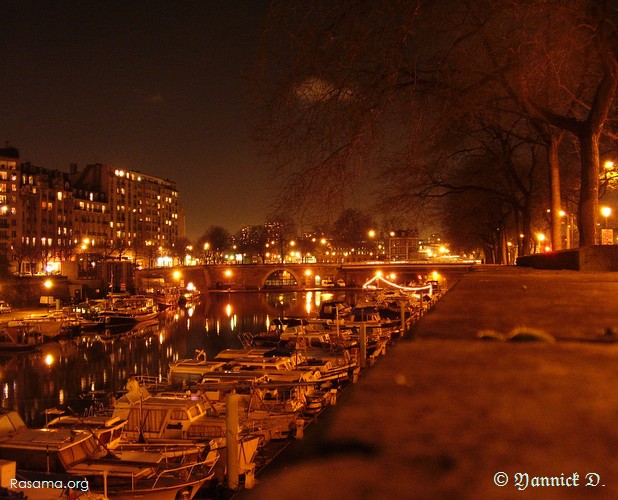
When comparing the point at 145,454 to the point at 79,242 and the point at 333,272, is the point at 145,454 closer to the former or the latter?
the point at 333,272

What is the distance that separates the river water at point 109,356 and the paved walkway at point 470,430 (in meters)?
29.7

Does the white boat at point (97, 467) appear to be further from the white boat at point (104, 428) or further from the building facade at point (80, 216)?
the building facade at point (80, 216)

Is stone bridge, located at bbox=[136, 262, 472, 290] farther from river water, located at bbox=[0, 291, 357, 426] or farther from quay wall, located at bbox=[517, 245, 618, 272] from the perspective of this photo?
quay wall, located at bbox=[517, 245, 618, 272]

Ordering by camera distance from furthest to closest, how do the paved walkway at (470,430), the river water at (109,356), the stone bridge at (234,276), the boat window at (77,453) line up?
the stone bridge at (234,276) < the river water at (109,356) < the boat window at (77,453) < the paved walkway at (470,430)

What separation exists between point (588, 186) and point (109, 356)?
40.9 meters

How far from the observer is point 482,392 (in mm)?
2020

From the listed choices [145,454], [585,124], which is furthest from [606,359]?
[145,454]

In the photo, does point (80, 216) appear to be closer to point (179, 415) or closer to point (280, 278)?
point (280, 278)

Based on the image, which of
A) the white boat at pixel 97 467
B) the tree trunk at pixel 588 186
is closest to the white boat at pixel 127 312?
the white boat at pixel 97 467

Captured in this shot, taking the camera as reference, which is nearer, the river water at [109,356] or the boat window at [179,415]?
the boat window at [179,415]

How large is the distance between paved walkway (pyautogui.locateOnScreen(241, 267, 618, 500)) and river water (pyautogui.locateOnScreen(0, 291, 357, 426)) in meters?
29.7

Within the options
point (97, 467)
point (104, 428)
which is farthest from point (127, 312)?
point (97, 467)

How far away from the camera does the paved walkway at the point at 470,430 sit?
4.43 ft

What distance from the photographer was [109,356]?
1881 inches
